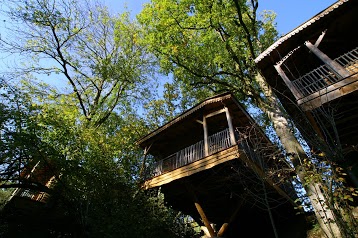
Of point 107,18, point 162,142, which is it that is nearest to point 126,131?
point 162,142

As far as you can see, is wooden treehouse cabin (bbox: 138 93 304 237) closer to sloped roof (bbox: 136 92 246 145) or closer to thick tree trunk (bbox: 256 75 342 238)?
sloped roof (bbox: 136 92 246 145)

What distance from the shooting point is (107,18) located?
64.5 ft

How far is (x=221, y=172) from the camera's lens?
10297 mm

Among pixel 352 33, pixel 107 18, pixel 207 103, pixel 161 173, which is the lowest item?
pixel 161 173

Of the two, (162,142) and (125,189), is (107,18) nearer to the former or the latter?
(162,142)

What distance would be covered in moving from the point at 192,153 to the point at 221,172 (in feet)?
4.78

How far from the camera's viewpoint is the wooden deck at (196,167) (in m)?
8.80

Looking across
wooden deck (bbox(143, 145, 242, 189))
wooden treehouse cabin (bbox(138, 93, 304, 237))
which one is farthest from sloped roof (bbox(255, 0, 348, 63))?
wooden deck (bbox(143, 145, 242, 189))

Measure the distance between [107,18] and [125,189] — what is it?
49.7 feet

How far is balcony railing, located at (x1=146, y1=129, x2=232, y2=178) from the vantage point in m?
9.84

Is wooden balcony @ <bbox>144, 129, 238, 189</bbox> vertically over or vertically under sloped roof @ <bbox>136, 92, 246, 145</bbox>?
under

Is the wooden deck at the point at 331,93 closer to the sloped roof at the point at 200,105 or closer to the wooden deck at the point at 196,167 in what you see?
the wooden deck at the point at 196,167

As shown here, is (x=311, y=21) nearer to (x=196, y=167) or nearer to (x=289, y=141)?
(x=289, y=141)

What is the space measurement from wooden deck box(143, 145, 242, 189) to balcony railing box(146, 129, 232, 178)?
0.76ft
